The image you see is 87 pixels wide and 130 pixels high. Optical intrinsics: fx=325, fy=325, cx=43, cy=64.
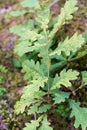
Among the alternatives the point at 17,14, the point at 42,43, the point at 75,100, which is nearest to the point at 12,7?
the point at 17,14

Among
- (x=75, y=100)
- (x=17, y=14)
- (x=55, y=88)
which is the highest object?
(x=17, y=14)

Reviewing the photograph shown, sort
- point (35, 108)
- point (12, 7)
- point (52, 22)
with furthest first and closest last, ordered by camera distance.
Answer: point (12, 7), point (52, 22), point (35, 108)

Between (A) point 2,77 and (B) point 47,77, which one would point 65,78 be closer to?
(B) point 47,77

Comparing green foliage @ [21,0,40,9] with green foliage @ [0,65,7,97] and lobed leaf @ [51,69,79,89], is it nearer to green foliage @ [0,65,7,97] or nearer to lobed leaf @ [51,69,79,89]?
green foliage @ [0,65,7,97]

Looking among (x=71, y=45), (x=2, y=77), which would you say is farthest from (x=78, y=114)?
(x=2, y=77)

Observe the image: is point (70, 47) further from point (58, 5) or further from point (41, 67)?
point (58, 5)

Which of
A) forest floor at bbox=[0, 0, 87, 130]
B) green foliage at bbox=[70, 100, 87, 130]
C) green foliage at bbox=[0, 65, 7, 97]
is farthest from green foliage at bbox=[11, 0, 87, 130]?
green foliage at bbox=[0, 65, 7, 97]
